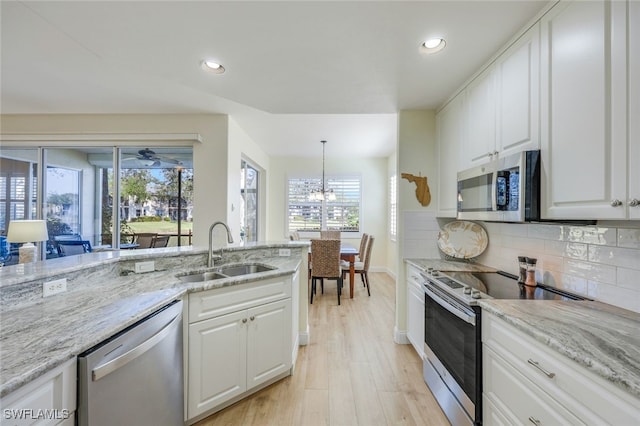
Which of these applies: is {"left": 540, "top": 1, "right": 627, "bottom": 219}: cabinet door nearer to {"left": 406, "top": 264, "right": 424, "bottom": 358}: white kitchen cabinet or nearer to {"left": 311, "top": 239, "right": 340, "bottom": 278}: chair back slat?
{"left": 406, "top": 264, "right": 424, "bottom": 358}: white kitchen cabinet

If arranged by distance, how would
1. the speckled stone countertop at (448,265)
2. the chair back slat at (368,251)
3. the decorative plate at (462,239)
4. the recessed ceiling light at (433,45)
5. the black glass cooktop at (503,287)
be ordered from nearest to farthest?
1. the black glass cooktop at (503,287)
2. the recessed ceiling light at (433,45)
3. the speckled stone countertop at (448,265)
4. the decorative plate at (462,239)
5. the chair back slat at (368,251)

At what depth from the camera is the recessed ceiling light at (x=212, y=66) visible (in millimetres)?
1878

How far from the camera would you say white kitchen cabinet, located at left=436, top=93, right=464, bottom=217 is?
229 cm

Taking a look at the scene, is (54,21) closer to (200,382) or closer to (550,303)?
(200,382)

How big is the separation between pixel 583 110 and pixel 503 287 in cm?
109

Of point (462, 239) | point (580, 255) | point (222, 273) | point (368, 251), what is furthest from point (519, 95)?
point (368, 251)

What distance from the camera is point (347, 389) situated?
81.0 inches

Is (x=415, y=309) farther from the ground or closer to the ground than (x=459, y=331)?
closer to the ground

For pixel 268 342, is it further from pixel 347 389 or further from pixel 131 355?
pixel 131 355

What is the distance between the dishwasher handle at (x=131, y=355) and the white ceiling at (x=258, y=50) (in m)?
1.70

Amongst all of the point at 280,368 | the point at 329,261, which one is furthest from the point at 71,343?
the point at 329,261

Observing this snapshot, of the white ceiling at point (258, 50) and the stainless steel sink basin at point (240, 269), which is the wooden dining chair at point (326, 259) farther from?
the white ceiling at point (258, 50)

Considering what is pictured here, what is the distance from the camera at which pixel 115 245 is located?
379 cm

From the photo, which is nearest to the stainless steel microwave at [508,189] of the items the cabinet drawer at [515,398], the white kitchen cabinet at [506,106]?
the white kitchen cabinet at [506,106]
